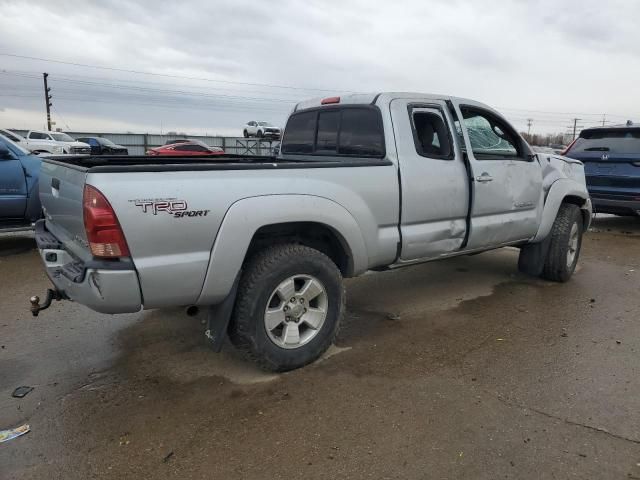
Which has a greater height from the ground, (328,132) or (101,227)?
(328,132)

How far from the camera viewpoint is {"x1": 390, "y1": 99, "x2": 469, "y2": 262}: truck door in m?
3.91

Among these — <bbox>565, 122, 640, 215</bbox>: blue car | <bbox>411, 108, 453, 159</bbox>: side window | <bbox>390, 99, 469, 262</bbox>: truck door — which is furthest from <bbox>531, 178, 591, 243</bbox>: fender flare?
<bbox>565, 122, 640, 215</bbox>: blue car

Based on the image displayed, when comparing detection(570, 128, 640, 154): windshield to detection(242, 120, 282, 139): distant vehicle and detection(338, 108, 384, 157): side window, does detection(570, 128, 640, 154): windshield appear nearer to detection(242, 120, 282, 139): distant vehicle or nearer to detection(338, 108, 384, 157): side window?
detection(338, 108, 384, 157): side window

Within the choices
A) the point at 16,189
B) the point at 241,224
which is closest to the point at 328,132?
the point at 241,224

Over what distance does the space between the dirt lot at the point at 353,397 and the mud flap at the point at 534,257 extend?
2.31 ft

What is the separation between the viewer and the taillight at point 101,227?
263 cm

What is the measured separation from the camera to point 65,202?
317cm

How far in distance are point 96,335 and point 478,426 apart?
3.04 metres

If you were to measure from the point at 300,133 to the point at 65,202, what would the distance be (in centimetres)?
245

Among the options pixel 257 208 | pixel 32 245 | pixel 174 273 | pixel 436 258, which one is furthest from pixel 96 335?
pixel 32 245

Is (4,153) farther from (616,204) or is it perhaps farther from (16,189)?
(616,204)

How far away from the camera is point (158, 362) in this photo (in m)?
3.64

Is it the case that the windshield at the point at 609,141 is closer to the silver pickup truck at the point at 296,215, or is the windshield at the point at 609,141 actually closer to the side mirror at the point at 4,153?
the silver pickup truck at the point at 296,215

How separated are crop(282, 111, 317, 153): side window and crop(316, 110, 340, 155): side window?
0.35 ft
